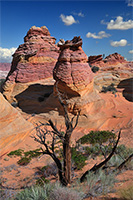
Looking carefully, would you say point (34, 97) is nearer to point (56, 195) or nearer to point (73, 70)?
point (73, 70)

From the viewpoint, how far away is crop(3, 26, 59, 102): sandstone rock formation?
17.0 m

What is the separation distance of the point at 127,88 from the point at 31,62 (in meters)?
12.9

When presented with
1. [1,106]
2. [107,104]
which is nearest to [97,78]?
[107,104]

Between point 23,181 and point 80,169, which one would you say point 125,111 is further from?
point 23,181

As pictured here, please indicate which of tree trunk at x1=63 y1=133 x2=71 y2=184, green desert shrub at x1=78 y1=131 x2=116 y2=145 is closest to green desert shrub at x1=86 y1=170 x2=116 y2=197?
tree trunk at x1=63 y1=133 x2=71 y2=184

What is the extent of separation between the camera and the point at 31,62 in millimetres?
18641

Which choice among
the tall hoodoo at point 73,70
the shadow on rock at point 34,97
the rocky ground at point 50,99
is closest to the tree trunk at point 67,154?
the rocky ground at point 50,99

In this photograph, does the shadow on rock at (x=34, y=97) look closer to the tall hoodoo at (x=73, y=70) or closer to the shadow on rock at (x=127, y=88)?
the tall hoodoo at (x=73, y=70)

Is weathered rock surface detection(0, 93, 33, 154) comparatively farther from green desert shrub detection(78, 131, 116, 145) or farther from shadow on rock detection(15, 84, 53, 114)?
shadow on rock detection(15, 84, 53, 114)

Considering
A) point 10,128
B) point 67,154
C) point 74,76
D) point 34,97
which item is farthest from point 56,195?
point 34,97

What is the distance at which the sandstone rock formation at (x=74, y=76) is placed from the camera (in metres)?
10.1

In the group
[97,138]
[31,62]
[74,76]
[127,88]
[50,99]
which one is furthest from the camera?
[31,62]

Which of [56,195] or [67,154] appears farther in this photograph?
[67,154]

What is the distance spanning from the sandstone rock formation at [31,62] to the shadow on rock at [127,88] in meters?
9.66
